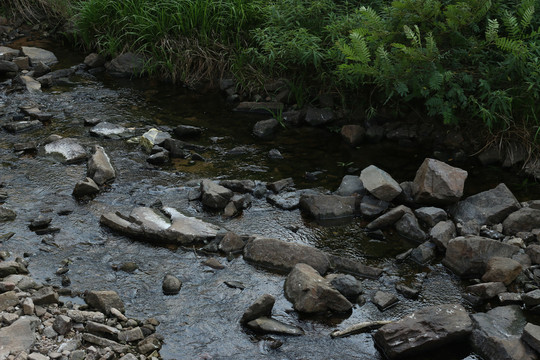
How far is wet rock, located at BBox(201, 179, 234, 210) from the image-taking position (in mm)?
4918

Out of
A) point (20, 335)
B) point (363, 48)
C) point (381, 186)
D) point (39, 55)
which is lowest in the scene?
point (39, 55)

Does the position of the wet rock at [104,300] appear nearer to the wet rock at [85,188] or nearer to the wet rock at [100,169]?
the wet rock at [85,188]

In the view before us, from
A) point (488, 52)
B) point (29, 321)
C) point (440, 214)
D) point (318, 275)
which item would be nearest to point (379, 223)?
point (440, 214)

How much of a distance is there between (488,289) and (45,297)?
2.65m

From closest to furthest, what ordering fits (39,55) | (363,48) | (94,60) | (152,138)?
1. (363,48)
2. (152,138)
3. (94,60)
4. (39,55)

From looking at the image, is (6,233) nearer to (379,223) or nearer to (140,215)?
(140,215)

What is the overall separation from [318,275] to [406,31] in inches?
96.0

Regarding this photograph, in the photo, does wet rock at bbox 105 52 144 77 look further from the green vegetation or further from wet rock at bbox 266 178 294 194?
wet rock at bbox 266 178 294 194

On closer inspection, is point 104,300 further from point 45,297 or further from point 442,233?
point 442,233

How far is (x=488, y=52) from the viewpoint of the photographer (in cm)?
565

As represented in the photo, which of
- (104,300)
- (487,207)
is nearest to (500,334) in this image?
(487,207)

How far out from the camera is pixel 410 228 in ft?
15.1

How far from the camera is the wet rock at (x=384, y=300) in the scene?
378 centimetres

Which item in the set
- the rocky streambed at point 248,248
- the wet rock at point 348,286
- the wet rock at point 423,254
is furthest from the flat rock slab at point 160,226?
the wet rock at point 423,254
